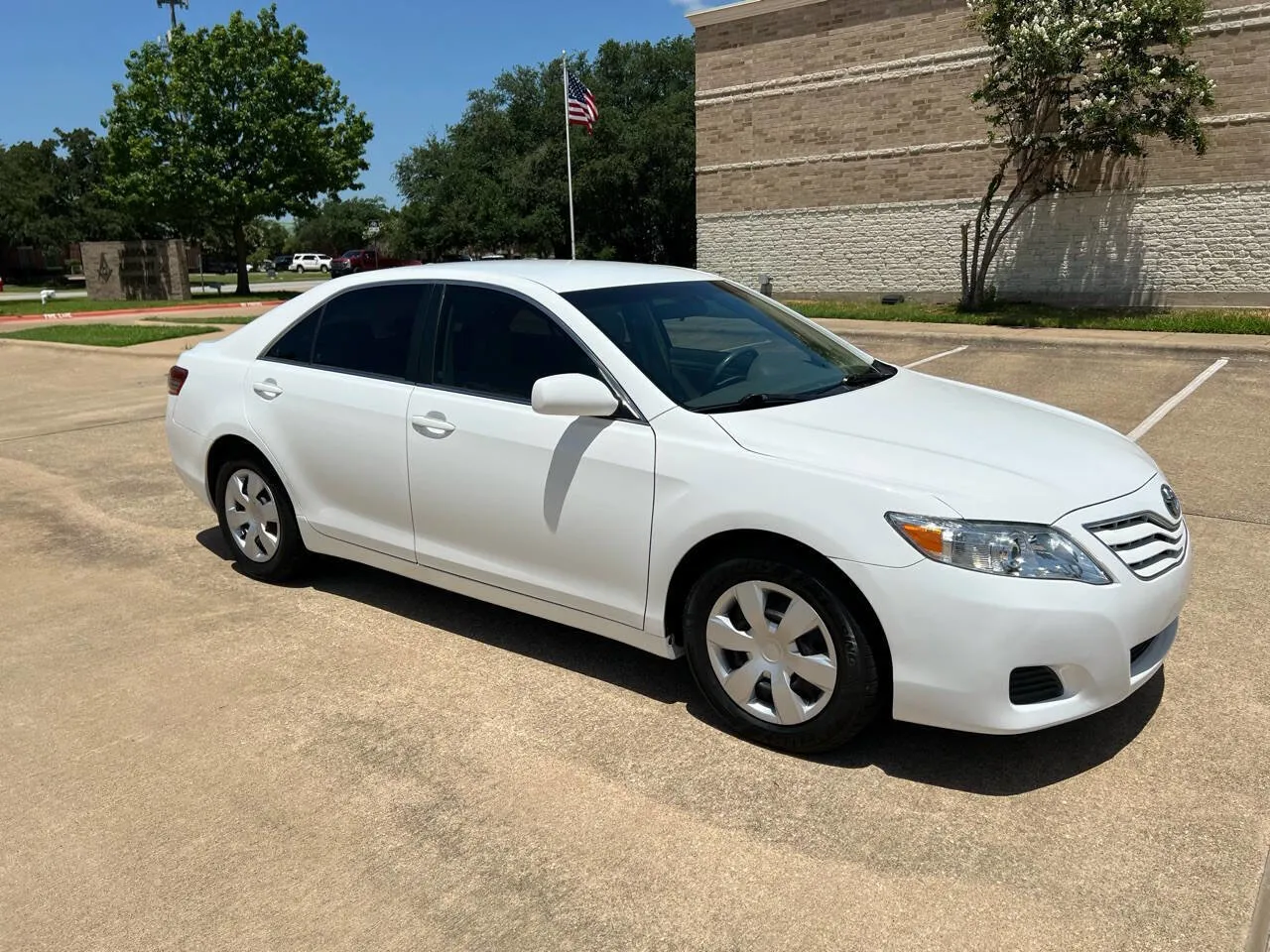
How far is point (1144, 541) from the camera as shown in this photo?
3291mm

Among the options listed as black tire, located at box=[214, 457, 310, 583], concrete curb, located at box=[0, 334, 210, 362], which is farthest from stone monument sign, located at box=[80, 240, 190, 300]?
black tire, located at box=[214, 457, 310, 583]

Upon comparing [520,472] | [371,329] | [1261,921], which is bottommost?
[1261,921]

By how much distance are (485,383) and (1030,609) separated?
230 cm

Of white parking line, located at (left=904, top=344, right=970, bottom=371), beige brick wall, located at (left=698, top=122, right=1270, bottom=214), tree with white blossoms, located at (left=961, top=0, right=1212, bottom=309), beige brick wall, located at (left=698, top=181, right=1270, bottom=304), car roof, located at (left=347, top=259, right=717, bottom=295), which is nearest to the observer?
car roof, located at (left=347, top=259, right=717, bottom=295)

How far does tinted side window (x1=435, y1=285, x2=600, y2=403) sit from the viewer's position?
13.3 feet

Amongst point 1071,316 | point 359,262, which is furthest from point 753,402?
point 359,262

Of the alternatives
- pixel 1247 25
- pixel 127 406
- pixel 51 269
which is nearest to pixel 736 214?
pixel 1247 25

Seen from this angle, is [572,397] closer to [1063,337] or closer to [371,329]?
[371,329]

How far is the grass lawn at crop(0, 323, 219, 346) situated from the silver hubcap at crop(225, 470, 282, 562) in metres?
13.1

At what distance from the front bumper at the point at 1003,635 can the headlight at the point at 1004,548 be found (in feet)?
0.10

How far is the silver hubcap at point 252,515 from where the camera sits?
16.7ft

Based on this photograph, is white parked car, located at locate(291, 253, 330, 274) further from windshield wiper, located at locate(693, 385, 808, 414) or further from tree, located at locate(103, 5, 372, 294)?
windshield wiper, located at locate(693, 385, 808, 414)

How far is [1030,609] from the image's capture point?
9.75 ft

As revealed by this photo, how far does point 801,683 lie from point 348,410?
241 centimetres
